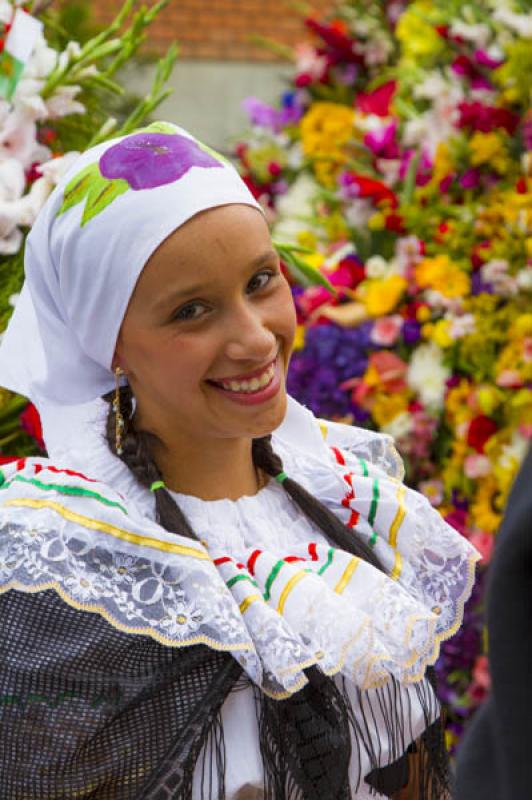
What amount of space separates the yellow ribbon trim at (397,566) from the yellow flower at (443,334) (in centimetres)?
173

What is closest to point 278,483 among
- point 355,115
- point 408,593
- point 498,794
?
point 408,593

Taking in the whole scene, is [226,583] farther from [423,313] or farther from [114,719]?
[423,313]

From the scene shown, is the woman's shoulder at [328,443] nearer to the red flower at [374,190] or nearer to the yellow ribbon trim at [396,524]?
the yellow ribbon trim at [396,524]

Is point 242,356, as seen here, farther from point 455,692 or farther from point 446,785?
point 455,692

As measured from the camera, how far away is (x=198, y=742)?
1.67 metres

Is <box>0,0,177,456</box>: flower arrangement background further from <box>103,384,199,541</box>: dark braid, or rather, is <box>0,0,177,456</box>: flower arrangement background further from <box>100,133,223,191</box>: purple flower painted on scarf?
<box>100,133,223,191</box>: purple flower painted on scarf

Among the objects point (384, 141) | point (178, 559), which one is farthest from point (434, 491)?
point (178, 559)

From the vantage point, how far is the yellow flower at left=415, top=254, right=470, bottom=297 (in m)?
3.71

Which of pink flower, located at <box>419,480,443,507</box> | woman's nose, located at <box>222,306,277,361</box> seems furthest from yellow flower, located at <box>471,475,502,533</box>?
woman's nose, located at <box>222,306,277,361</box>

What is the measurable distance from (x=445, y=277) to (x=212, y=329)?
82.1 inches

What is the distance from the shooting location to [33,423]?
238 cm

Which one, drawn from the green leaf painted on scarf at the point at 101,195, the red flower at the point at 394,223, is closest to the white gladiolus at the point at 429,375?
the red flower at the point at 394,223

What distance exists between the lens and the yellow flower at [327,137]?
14.8ft

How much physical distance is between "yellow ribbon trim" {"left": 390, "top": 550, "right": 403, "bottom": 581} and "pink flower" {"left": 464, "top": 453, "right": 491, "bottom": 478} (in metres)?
1.62
